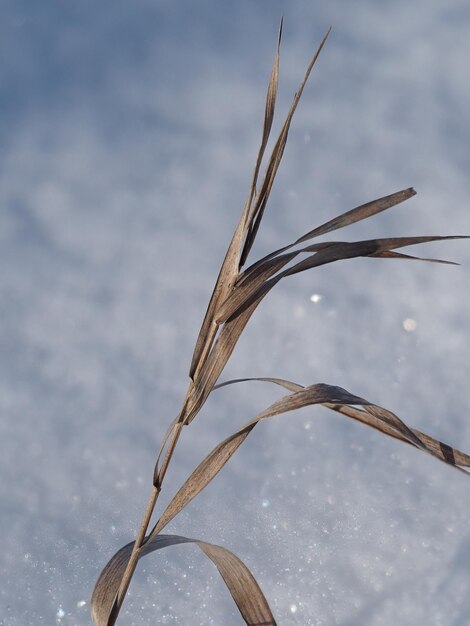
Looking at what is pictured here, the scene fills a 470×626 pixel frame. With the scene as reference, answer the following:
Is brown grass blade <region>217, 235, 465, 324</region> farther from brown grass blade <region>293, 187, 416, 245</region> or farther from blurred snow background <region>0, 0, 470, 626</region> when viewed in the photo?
blurred snow background <region>0, 0, 470, 626</region>

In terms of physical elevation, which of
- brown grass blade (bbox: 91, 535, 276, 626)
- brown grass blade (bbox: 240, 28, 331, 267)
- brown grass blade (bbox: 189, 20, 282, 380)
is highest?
brown grass blade (bbox: 240, 28, 331, 267)

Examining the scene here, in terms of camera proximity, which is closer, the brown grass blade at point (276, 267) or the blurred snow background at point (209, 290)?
the brown grass blade at point (276, 267)

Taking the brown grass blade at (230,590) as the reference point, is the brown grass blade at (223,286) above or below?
above

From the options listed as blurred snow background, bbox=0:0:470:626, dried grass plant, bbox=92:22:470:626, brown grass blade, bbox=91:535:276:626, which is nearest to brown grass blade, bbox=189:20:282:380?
dried grass plant, bbox=92:22:470:626

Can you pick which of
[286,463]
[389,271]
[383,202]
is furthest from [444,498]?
[383,202]

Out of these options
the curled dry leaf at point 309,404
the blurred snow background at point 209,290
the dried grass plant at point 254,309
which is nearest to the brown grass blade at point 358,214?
the dried grass plant at point 254,309

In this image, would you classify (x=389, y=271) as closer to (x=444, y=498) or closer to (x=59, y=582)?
(x=444, y=498)

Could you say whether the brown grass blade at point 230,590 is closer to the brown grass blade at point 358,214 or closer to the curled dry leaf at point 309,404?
the curled dry leaf at point 309,404

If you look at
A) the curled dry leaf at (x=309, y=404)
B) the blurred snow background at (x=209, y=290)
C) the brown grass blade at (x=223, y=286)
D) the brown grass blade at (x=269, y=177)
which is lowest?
the curled dry leaf at (x=309, y=404)

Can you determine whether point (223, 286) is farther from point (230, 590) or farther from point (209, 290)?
point (209, 290)
